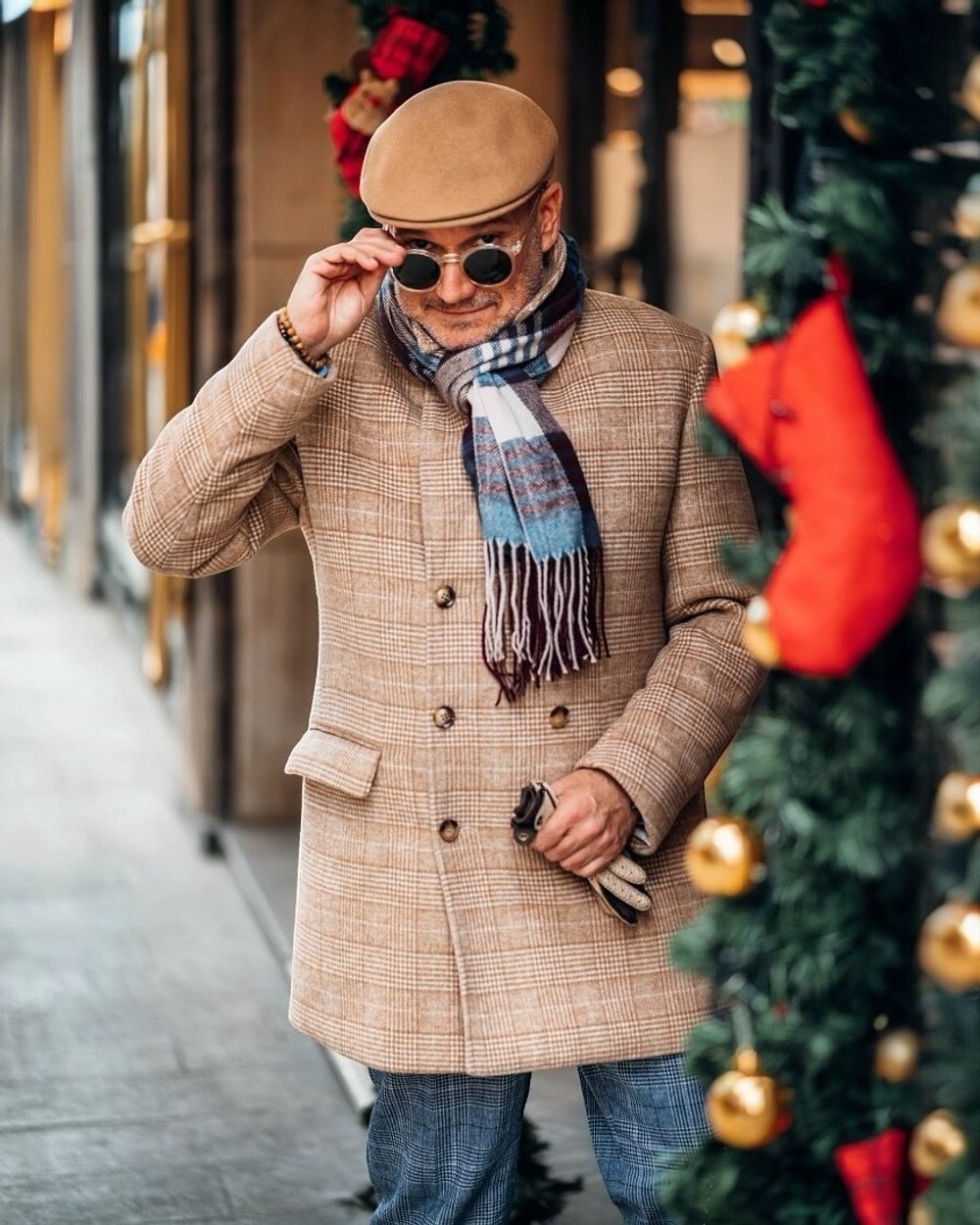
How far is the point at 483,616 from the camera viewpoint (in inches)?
108

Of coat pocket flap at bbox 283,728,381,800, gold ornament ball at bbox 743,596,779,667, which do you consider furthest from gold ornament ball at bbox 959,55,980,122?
coat pocket flap at bbox 283,728,381,800

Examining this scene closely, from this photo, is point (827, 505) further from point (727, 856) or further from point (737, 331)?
point (727, 856)

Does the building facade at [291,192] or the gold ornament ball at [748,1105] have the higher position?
the gold ornament ball at [748,1105]

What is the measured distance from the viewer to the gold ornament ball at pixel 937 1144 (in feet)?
5.82

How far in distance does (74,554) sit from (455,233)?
10.2m

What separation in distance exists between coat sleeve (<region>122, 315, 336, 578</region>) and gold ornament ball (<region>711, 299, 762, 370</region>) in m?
0.80

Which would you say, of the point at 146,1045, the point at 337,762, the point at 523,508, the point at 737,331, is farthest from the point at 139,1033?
the point at 737,331

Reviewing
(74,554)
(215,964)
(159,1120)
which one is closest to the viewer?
(159,1120)

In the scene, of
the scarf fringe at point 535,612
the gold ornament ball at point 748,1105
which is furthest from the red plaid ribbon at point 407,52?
the gold ornament ball at point 748,1105

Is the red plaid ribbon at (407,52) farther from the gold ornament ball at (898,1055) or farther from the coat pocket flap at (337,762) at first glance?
the gold ornament ball at (898,1055)

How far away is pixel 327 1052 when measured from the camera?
4828mm

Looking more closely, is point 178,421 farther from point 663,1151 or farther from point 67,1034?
point 67,1034

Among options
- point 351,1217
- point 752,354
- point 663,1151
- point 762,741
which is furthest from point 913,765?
point 351,1217

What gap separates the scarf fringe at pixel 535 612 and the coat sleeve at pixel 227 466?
0.33 m
